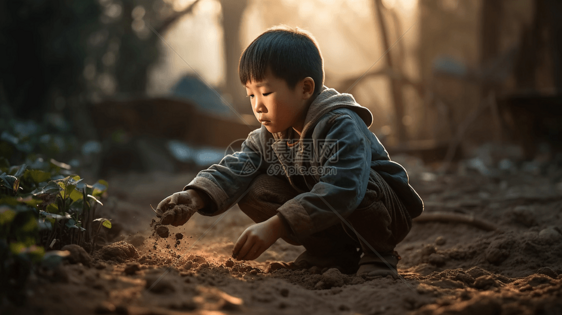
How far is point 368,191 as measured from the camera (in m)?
1.67

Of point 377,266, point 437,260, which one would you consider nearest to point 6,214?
point 377,266

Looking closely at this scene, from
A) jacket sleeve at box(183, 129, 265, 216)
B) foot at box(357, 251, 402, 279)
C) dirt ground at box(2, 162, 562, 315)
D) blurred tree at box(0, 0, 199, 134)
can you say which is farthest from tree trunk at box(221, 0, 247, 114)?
foot at box(357, 251, 402, 279)

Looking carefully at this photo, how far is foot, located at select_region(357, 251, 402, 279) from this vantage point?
5.62 ft

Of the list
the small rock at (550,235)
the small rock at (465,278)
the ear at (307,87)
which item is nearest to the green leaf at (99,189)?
the ear at (307,87)

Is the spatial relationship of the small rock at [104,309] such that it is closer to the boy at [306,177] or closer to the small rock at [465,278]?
the boy at [306,177]

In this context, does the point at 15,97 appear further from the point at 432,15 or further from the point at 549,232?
the point at 432,15

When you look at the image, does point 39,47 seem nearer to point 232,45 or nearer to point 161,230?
point 161,230

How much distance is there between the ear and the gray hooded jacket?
1.6 inches

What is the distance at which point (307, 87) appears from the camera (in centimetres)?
175

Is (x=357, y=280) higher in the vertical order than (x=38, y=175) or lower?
lower

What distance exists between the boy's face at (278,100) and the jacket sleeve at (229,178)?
0.29 meters

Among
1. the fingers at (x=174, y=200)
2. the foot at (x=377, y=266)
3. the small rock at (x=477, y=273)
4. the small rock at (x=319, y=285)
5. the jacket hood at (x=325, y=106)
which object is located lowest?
the small rock at (x=477, y=273)

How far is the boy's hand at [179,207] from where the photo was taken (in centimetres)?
165

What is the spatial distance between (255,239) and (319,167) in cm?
42
